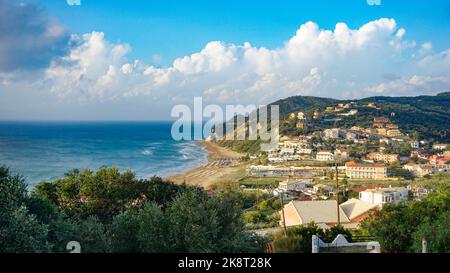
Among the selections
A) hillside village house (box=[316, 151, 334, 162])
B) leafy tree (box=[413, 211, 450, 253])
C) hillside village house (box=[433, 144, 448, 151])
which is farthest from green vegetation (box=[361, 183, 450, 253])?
hillside village house (box=[316, 151, 334, 162])

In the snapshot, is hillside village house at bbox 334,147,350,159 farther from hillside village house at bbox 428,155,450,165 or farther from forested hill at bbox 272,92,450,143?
hillside village house at bbox 428,155,450,165

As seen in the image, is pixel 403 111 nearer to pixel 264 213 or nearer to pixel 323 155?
pixel 323 155

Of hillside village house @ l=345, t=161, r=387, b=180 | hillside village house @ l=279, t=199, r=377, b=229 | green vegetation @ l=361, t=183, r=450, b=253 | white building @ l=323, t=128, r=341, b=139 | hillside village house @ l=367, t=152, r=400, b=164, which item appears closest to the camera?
green vegetation @ l=361, t=183, r=450, b=253

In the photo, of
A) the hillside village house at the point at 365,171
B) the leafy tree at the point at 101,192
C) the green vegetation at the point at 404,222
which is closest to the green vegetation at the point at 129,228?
the leafy tree at the point at 101,192

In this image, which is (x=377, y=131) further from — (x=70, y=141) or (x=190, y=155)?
(x=70, y=141)

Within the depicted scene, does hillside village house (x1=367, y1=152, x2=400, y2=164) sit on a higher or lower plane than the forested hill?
lower

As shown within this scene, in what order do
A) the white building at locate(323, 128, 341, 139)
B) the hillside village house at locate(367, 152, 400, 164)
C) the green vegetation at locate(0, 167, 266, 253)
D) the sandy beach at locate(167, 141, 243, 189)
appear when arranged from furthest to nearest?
the hillside village house at locate(367, 152, 400, 164)
the white building at locate(323, 128, 341, 139)
the sandy beach at locate(167, 141, 243, 189)
the green vegetation at locate(0, 167, 266, 253)

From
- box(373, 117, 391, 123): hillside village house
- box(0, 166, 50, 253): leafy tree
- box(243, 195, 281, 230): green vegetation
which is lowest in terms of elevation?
box(243, 195, 281, 230): green vegetation
